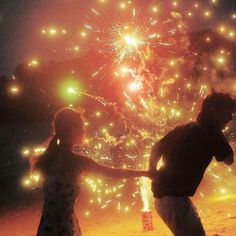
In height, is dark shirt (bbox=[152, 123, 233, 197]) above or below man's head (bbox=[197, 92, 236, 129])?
below

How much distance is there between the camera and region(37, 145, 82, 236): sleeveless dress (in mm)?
3492

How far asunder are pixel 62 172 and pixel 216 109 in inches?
63.2

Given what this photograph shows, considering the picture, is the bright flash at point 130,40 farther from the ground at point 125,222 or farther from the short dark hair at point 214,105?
the short dark hair at point 214,105

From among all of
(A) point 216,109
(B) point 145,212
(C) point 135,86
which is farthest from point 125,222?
(A) point 216,109

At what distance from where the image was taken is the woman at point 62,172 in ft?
11.5

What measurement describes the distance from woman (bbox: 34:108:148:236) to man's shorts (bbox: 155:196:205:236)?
0.70m

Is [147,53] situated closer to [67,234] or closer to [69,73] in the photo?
[67,234]

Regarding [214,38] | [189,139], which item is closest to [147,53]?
[189,139]

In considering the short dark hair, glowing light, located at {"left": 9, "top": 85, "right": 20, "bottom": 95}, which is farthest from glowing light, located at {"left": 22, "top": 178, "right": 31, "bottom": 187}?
the short dark hair

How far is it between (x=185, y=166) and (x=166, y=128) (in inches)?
223

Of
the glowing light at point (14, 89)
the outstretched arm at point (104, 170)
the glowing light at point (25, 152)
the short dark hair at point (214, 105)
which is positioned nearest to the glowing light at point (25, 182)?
the glowing light at point (25, 152)

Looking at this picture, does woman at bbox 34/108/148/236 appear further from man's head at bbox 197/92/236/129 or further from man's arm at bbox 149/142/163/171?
man's head at bbox 197/92/236/129

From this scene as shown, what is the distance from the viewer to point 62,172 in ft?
11.8

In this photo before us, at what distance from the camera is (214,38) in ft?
68.1
